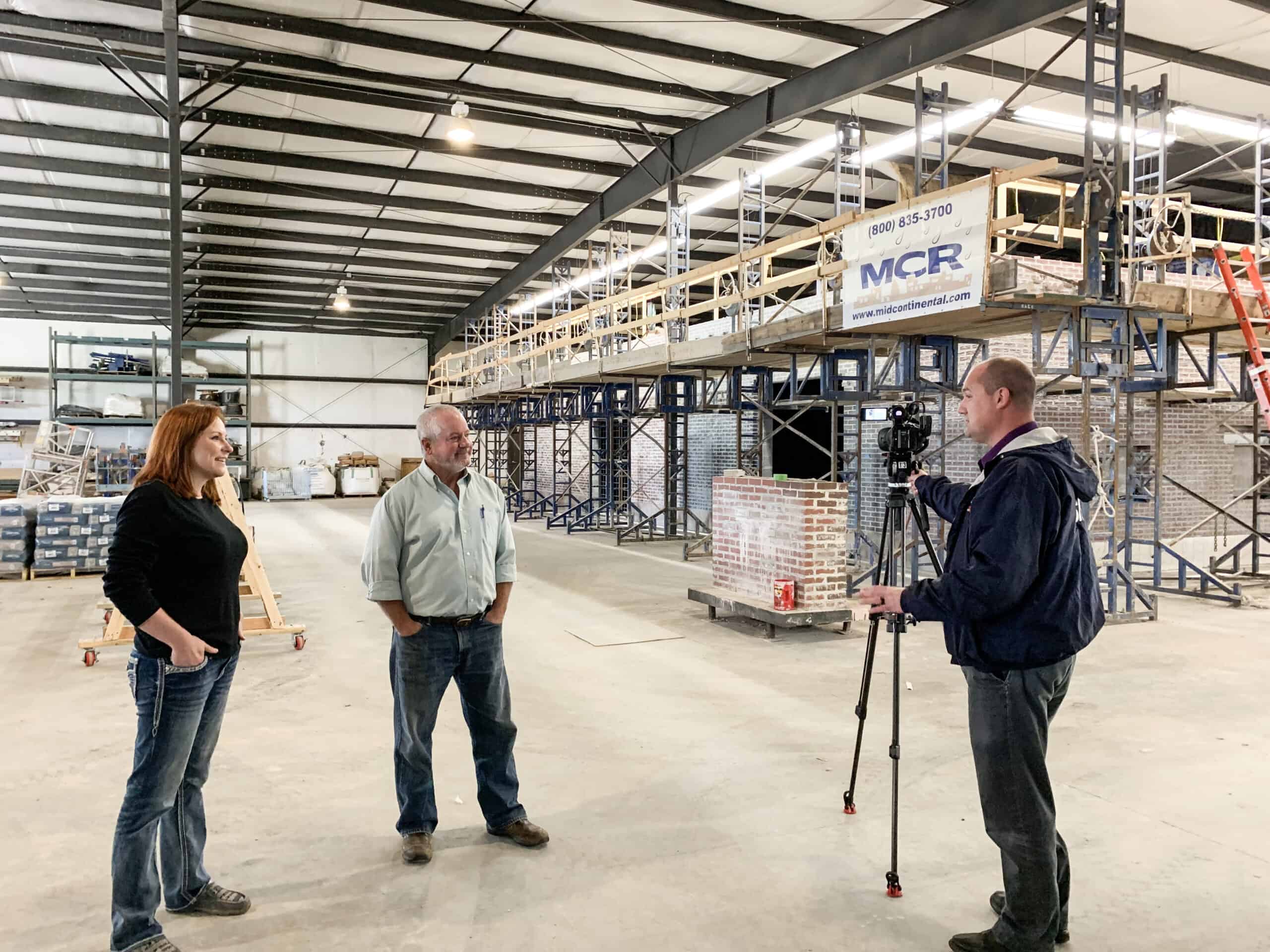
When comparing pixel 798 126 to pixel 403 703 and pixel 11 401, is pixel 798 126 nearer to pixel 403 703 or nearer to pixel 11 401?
pixel 403 703

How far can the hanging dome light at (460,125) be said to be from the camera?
11.3m

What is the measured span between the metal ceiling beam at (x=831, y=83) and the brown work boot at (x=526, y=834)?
8775 millimetres

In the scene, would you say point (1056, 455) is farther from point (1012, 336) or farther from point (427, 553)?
point (1012, 336)

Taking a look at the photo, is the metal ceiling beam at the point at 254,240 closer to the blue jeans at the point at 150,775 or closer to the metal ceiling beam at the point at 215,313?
the metal ceiling beam at the point at 215,313

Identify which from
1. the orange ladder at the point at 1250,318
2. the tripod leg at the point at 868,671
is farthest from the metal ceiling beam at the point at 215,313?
the tripod leg at the point at 868,671

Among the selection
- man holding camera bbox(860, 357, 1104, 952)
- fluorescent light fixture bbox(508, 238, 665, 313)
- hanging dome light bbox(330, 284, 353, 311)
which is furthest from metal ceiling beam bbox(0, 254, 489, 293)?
man holding camera bbox(860, 357, 1104, 952)

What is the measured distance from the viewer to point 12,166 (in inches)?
607

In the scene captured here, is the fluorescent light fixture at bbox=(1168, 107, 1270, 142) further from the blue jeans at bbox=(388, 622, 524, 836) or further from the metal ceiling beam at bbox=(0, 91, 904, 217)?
the blue jeans at bbox=(388, 622, 524, 836)

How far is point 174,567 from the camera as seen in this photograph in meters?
3.23

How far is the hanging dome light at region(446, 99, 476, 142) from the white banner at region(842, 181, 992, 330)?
17.0ft

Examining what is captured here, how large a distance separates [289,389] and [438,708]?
30.2 meters

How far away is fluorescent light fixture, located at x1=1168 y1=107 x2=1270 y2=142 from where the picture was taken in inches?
440

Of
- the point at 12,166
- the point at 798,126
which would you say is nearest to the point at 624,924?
the point at 798,126

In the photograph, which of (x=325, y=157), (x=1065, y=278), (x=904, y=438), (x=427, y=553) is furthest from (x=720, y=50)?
(x=427, y=553)
